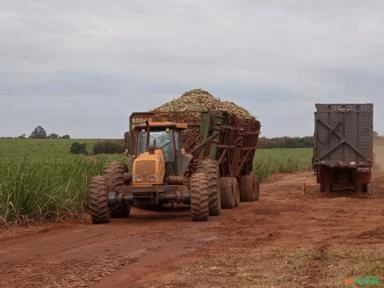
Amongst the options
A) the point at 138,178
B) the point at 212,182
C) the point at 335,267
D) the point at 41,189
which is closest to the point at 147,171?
the point at 138,178

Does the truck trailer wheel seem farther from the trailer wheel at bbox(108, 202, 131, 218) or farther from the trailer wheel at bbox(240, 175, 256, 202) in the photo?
the trailer wheel at bbox(240, 175, 256, 202)

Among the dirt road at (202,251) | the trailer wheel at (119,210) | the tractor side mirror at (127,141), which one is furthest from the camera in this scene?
the tractor side mirror at (127,141)

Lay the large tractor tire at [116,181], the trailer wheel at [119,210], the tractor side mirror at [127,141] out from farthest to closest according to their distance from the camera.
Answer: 1. the tractor side mirror at [127,141]
2. the large tractor tire at [116,181]
3. the trailer wheel at [119,210]

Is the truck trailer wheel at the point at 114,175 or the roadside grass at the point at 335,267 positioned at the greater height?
the truck trailer wheel at the point at 114,175

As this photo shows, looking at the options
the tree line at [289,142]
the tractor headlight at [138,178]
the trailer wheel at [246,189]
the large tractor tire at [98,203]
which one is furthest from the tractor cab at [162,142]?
the tree line at [289,142]

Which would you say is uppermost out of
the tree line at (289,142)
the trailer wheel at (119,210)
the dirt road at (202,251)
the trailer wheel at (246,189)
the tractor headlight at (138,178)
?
the tree line at (289,142)

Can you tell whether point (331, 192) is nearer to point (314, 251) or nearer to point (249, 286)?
point (314, 251)

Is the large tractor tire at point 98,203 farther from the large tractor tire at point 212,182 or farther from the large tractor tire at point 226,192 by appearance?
the large tractor tire at point 226,192

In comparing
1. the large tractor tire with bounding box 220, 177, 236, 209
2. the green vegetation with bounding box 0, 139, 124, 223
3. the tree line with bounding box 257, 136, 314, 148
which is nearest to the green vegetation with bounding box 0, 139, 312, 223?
the green vegetation with bounding box 0, 139, 124, 223

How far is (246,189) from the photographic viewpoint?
22.5 meters

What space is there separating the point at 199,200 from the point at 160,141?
2.10m

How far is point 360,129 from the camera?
2352 centimetres

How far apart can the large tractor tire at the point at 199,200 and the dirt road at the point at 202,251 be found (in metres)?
0.25

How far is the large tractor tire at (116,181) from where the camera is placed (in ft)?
54.7
